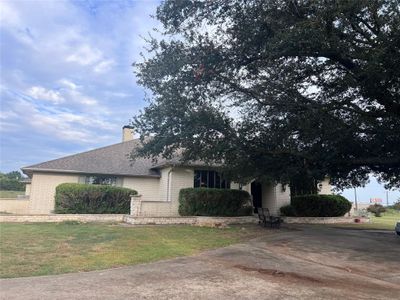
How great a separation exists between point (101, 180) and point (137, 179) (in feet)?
7.25

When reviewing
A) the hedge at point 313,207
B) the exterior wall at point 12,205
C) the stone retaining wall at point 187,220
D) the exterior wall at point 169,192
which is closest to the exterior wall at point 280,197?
the hedge at point 313,207

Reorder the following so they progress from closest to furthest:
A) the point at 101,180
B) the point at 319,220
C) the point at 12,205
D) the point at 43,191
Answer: the point at 43,191 < the point at 101,180 < the point at 319,220 < the point at 12,205

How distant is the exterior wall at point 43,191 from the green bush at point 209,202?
7.31 m

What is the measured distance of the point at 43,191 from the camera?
21781 millimetres

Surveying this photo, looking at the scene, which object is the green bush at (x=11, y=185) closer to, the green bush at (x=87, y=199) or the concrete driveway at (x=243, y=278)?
the green bush at (x=87, y=199)

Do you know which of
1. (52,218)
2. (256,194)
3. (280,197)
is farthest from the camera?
(256,194)

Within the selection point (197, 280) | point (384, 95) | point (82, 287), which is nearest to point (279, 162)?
point (384, 95)

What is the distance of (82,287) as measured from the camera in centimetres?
717

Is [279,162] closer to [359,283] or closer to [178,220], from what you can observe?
[178,220]

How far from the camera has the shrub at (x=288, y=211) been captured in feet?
80.2

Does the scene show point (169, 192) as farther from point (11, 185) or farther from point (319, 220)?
point (11, 185)

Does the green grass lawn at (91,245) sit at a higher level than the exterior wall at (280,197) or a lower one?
lower

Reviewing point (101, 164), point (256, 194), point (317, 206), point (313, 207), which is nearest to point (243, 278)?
point (101, 164)

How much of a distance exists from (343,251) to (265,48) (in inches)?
293
